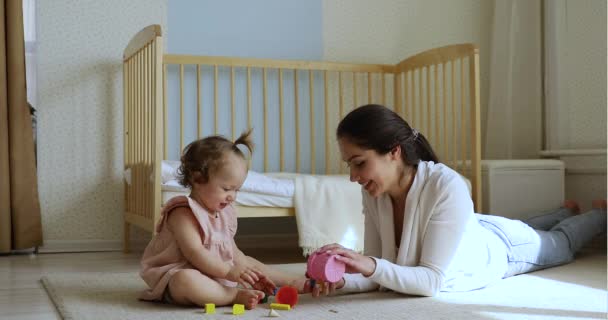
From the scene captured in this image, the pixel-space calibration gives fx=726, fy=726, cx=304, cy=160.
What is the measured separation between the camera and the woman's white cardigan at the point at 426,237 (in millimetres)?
1611

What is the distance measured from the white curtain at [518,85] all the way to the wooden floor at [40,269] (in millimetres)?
1124

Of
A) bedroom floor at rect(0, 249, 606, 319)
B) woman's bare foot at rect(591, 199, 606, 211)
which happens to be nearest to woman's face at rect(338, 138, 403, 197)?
bedroom floor at rect(0, 249, 606, 319)

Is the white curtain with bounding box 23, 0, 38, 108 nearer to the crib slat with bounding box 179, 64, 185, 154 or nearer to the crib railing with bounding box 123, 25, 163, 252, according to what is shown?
the crib railing with bounding box 123, 25, 163, 252

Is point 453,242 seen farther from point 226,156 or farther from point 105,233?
point 105,233

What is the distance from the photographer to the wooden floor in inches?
66.3

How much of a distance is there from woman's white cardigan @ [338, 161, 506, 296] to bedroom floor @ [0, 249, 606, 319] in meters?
0.52

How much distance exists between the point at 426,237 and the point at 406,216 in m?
0.07

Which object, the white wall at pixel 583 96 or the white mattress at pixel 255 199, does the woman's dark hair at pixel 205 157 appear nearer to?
the white mattress at pixel 255 199

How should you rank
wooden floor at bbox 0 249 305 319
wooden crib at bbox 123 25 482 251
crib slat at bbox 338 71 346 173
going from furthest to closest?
crib slat at bbox 338 71 346 173, wooden crib at bbox 123 25 482 251, wooden floor at bbox 0 249 305 319

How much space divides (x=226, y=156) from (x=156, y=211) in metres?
0.88

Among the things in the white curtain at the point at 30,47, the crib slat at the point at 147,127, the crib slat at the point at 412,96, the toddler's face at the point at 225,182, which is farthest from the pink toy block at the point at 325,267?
→ the white curtain at the point at 30,47

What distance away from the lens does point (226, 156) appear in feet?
5.21

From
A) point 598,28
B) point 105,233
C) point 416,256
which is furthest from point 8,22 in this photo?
point 598,28

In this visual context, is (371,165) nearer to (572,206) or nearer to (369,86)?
(572,206)
